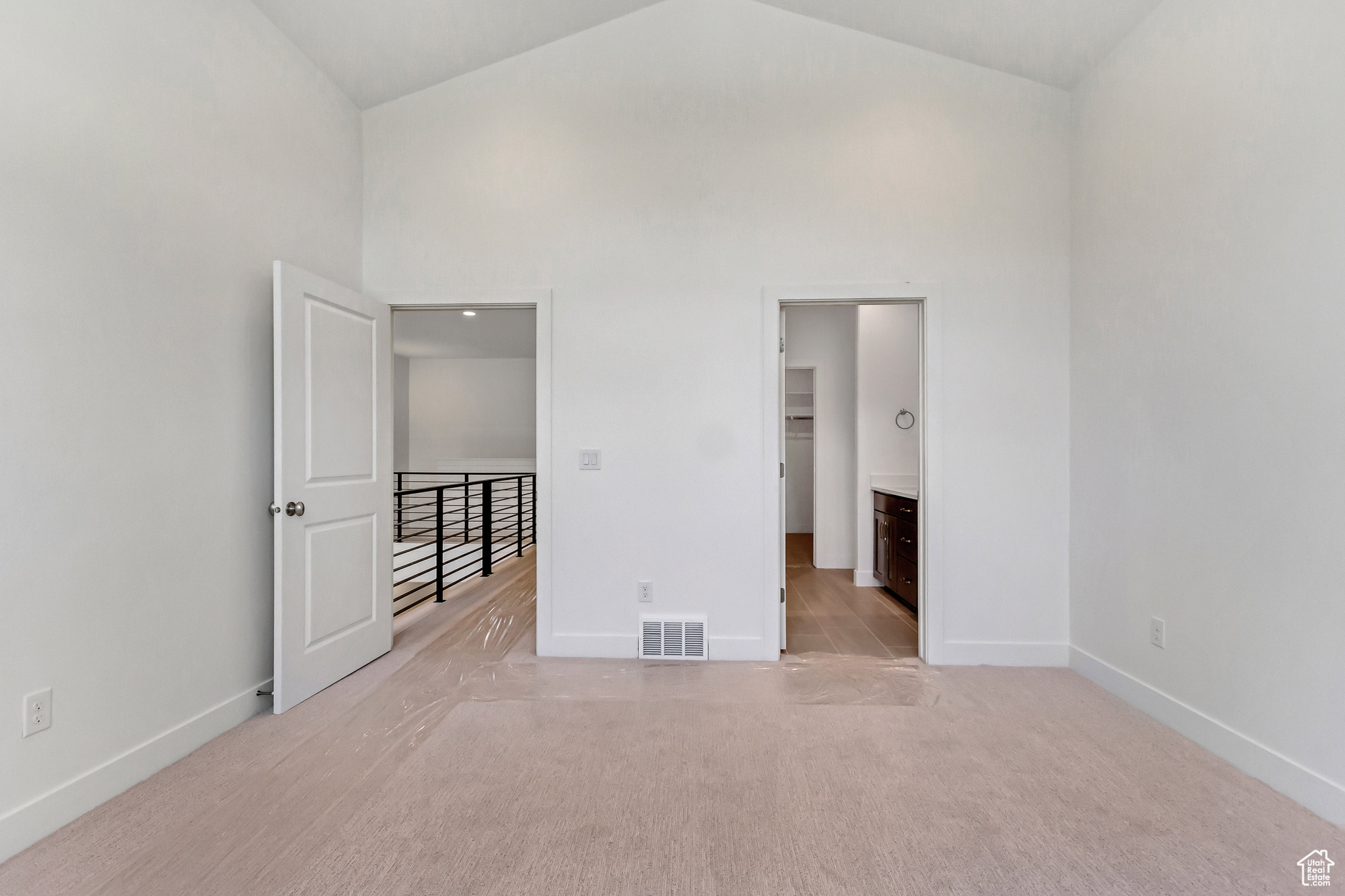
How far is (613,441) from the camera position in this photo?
10.6ft

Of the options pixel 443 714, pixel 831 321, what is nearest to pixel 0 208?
pixel 443 714

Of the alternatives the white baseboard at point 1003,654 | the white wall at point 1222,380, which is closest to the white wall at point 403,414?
the white baseboard at point 1003,654

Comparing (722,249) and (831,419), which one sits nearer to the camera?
(722,249)

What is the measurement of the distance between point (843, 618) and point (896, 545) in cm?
80

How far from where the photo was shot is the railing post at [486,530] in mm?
5270

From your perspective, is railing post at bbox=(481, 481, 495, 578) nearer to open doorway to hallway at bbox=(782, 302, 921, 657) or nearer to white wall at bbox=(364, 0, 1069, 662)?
white wall at bbox=(364, 0, 1069, 662)

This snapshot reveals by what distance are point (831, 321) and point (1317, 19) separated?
3.71m

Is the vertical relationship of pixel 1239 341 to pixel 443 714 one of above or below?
above

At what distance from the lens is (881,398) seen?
5023 millimetres

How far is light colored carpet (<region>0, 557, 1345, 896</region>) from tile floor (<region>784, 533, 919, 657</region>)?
1.74 feet

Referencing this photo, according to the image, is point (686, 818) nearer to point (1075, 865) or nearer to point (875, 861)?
point (875, 861)

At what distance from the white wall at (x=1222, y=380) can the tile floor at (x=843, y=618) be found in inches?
37.4

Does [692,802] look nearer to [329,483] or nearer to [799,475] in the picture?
[329,483]

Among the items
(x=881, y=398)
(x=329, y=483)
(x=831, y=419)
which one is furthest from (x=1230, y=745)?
(x=329, y=483)
